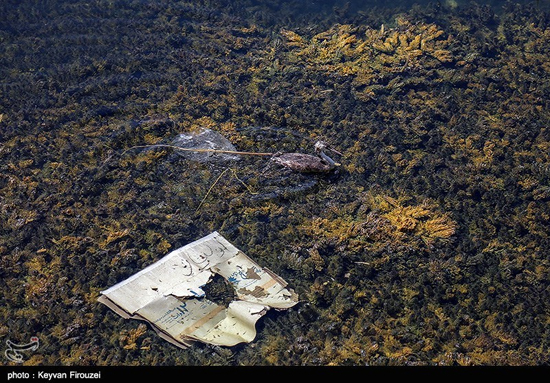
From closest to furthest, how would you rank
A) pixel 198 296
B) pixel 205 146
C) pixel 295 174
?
pixel 198 296
pixel 295 174
pixel 205 146

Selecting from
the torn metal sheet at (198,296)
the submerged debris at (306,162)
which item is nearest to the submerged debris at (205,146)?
the submerged debris at (306,162)

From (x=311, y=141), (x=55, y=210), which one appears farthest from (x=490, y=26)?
(x=55, y=210)

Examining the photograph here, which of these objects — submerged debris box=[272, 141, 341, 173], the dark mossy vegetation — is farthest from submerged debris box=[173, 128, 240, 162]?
submerged debris box=[272, 141, 341, 173]

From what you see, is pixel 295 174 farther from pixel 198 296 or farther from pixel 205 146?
pixel 198 296

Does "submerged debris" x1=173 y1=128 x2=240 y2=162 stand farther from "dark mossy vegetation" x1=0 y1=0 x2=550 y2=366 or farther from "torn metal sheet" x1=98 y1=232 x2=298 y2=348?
"torn metal sheet" x1=98 y1=232 x2=298 y2=348

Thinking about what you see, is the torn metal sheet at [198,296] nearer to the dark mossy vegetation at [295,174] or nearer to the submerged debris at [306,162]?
the dark mossy vegetation at [295,174]

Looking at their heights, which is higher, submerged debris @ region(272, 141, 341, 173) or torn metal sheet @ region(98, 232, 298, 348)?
submerged debris @ region(272, 141, 341, 173)

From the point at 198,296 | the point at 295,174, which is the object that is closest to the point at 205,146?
the point at 295,174
